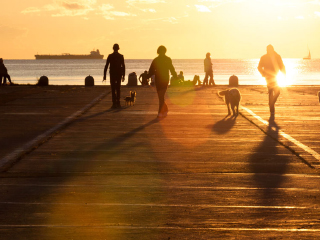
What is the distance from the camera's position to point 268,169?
29.7ft

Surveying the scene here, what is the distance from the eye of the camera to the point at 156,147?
37.6 feet

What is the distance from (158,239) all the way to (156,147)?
5944 millimetres

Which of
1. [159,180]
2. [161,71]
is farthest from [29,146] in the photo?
[161,71]

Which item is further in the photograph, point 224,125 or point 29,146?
point 224,125

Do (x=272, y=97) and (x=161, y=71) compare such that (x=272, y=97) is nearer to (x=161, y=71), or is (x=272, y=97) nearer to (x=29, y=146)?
(x=161, y=71)

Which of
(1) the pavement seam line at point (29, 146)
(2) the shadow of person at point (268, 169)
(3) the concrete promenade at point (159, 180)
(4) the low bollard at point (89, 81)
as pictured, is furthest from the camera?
(4) the low bollard at point (89, 81)

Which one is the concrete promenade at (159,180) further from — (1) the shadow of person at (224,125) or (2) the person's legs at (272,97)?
(2) the person's legs at (272,97)

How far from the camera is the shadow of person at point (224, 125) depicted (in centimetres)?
A: 1431

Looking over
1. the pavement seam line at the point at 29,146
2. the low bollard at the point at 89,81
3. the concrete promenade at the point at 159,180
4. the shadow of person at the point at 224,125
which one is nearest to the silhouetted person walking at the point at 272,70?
the shadow of person at the point at 224,125

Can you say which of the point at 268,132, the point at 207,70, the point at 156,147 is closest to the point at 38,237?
the point at 156,147

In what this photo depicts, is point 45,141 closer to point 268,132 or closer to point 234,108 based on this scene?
point 268,132

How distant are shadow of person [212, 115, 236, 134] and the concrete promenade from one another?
1.1 inches

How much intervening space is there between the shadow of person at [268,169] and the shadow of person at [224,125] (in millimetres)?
1670

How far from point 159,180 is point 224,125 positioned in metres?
7.48
